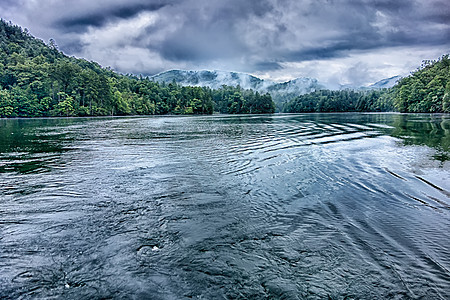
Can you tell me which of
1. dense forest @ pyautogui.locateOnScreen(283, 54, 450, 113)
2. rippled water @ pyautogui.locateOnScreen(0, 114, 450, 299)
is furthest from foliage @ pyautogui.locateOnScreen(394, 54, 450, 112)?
rippled water @ pyautogui.locateOnScreen(0, 114, 450, 299)

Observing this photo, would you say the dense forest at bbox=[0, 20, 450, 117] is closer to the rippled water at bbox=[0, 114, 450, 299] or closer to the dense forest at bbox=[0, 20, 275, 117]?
the dense forest at bbox=[0, 20, 275, 117]

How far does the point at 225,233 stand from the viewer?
623cm

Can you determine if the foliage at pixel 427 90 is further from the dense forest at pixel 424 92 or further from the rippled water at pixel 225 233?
the rippled water at pixel 225 233

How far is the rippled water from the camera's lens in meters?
4.45

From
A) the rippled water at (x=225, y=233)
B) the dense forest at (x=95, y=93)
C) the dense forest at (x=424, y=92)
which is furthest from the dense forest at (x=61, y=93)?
the dense forest at (x=424, y=92)

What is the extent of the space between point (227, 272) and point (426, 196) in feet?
25.8

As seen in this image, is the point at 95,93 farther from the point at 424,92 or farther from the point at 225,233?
the point at 424,92

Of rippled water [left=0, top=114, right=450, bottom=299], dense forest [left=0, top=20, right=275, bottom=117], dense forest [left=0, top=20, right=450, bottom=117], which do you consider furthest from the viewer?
dense forest [left=0, top=20, right=450, bottom=117]

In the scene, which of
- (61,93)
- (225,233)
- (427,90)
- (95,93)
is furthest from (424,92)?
(61,93)

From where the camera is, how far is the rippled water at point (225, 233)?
175 inches

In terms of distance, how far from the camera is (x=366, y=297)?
13.6ft

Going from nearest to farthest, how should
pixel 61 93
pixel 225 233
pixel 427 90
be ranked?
pixel 225 233 < pixel 61 93 < pixel 427 90

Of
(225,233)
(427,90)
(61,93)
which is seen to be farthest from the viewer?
(427,90)

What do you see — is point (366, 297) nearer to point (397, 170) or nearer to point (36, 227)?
point (36, 227)
